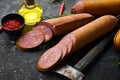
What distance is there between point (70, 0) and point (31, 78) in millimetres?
594

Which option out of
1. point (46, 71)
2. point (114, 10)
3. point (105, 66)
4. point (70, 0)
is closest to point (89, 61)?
point (105, 66)

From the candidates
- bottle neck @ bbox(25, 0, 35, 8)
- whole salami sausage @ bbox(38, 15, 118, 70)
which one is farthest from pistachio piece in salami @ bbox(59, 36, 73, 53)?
bottle neck @ bbox(25, 0, 35, 8)

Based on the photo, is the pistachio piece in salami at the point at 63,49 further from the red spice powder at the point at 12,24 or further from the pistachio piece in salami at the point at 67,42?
the red spice powder at the point at 12,24

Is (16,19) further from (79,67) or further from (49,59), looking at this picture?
(79,67)

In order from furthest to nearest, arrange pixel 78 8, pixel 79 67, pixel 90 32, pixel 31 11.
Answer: pixel 31 11 < pixel 78 8 < pixel 90 32 < pixel 79 67

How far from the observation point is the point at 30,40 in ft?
4.76

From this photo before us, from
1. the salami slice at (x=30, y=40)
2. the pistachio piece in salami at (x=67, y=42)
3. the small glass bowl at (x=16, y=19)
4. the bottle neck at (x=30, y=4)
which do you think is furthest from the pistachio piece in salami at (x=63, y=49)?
the bottle neck at (x=30, y=4)

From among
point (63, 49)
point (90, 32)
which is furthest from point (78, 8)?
point (63, 49)

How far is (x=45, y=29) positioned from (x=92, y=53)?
273 mm

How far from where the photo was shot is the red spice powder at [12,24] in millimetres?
1468

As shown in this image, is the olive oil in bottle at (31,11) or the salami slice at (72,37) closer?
the salami slice at (72,37)

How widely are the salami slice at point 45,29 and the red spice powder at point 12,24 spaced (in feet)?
0.28

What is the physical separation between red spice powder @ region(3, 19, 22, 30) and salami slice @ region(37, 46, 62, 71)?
23 cm

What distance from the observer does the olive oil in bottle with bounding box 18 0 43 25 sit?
1.59 metres
